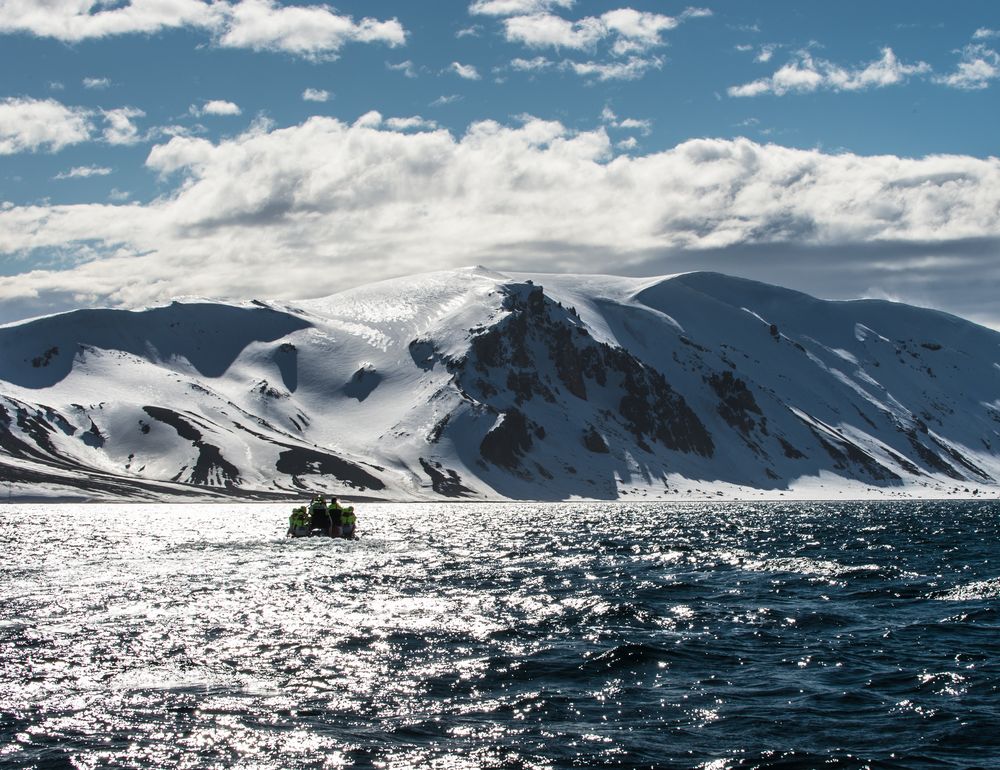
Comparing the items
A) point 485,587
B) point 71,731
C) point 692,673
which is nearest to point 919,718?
point 692,673

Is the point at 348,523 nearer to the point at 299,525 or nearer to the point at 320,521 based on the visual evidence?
the point at 320,521

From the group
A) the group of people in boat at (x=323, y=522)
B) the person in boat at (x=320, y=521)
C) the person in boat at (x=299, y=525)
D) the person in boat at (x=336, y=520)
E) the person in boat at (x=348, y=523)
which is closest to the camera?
the person in boat at (x=348, y=523)

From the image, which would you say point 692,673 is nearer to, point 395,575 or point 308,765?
point 308,765

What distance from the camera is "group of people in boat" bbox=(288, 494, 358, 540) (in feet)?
418

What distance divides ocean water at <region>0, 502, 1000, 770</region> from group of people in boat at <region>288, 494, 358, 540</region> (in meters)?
41.6

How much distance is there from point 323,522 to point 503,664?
3552 inches

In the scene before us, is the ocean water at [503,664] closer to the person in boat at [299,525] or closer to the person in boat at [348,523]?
the person in boat at [348,523]

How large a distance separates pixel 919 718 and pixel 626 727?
9164 mm

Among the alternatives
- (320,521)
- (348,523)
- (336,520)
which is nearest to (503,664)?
(348,523)

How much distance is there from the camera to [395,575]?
75938 mm

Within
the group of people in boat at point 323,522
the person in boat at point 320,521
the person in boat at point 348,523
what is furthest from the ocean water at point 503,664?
the person in boat at point 320,521

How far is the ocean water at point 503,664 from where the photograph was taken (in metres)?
30.6

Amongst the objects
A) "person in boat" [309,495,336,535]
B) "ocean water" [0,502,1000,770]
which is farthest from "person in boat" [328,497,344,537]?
"ocean water" [0,502,1000,770]

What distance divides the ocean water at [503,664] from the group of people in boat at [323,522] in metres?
41.6
